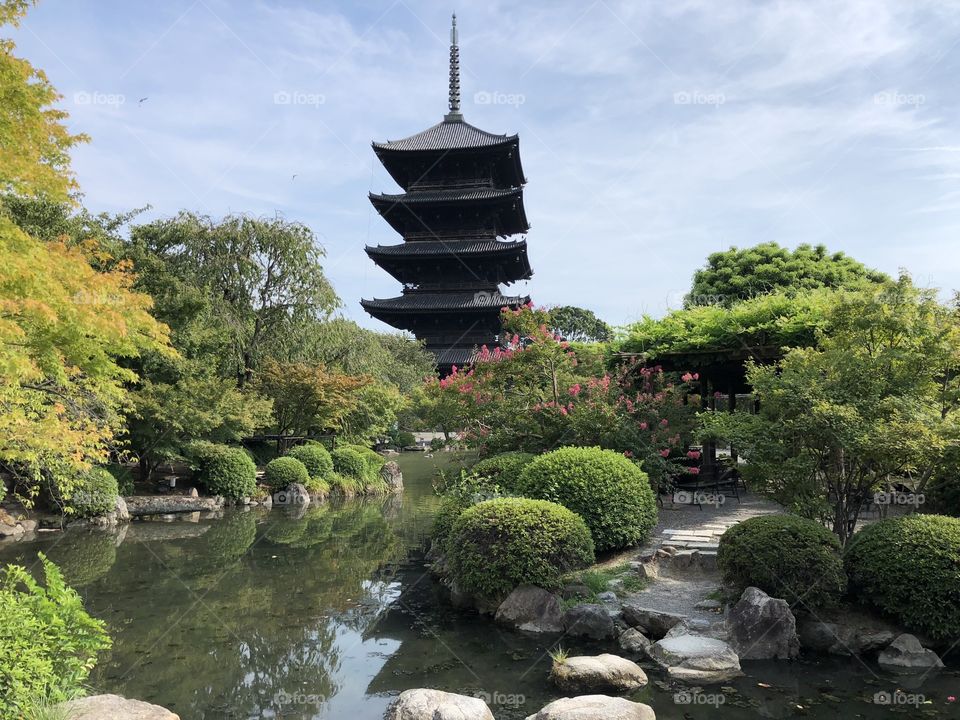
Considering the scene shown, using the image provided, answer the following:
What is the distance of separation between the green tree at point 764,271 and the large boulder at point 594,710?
1908cm

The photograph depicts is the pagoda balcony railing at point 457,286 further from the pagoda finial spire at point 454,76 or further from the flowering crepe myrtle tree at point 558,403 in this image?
the flowering crepe myrtle tree at point 558,403

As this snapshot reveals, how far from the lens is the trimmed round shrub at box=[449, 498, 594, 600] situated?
688cm

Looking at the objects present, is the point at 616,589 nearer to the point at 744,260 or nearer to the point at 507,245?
the point at 744,260

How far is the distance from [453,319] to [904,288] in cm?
2682

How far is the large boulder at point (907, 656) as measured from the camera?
554 centimetres

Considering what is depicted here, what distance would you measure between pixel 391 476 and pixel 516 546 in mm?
13602

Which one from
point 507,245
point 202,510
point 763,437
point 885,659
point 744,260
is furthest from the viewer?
point 507,245

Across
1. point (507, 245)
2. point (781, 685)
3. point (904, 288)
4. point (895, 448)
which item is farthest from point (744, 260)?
point (781, 685)

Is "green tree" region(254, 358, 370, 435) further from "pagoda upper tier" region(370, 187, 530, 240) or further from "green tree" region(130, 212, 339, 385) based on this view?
"pagoda upper tier" region(370, 187, 530, 240)

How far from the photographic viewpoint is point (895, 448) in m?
6.16

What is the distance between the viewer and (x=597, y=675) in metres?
5.20

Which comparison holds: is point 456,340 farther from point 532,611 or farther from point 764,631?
point 764,631

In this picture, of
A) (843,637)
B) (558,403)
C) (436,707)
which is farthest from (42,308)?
(843,637)

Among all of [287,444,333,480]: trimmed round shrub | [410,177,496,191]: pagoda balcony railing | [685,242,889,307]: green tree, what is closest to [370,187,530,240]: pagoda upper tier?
[410,177,496,191]: pagoda balcony railing
